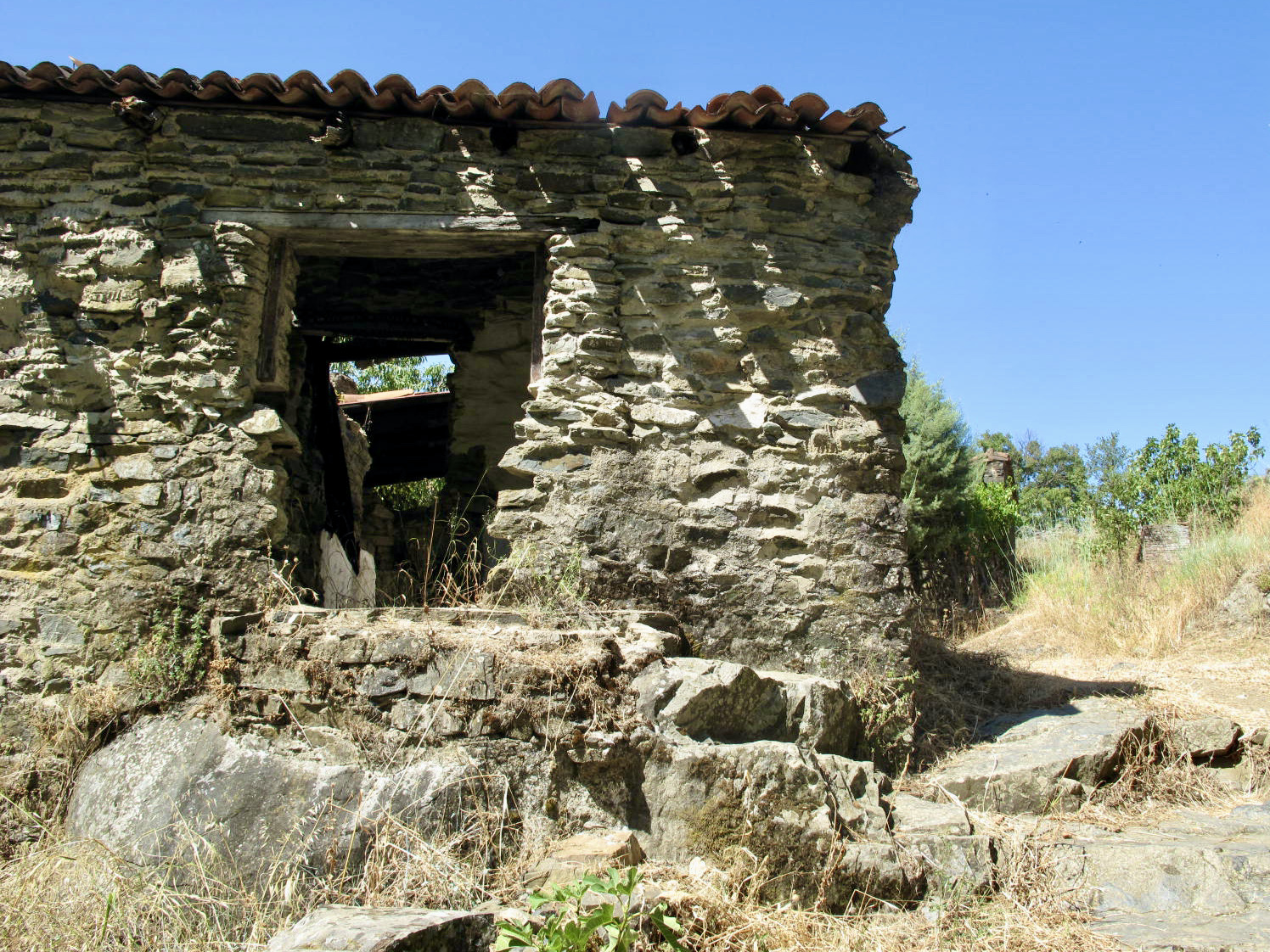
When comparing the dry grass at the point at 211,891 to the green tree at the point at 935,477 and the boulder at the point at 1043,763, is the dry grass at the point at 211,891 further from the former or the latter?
the green tree at the point at 935,477

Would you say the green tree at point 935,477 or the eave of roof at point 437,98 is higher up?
the eave of roof at point 437,98

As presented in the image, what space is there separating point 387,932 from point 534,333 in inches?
132

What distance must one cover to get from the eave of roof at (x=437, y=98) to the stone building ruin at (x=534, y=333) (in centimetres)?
2

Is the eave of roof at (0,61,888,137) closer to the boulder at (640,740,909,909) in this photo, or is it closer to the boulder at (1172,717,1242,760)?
the boulder at (640,740,909,909)

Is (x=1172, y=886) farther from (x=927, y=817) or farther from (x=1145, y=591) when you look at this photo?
(x=1145, y=591)

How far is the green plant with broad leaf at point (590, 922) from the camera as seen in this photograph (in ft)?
9.92

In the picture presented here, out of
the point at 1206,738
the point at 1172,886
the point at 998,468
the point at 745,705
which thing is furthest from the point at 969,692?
the point at 998,468

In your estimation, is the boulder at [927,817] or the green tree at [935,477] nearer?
the boulder at [927,817]

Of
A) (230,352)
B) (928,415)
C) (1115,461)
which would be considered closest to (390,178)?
(230,352)

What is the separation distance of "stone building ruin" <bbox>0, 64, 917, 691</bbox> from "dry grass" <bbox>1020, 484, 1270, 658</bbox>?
12.0 feet

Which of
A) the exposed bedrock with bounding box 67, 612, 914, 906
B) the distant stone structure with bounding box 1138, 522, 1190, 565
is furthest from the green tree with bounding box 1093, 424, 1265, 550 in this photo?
the exposed bedrock with bounding box 67, 612, 914, 906

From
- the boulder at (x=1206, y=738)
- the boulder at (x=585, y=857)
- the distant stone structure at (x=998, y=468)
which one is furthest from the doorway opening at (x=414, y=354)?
the distant stone structure at (x=998, y=468)

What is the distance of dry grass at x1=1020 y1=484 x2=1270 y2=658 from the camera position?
7652 mm

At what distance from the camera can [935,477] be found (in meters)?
10.9
